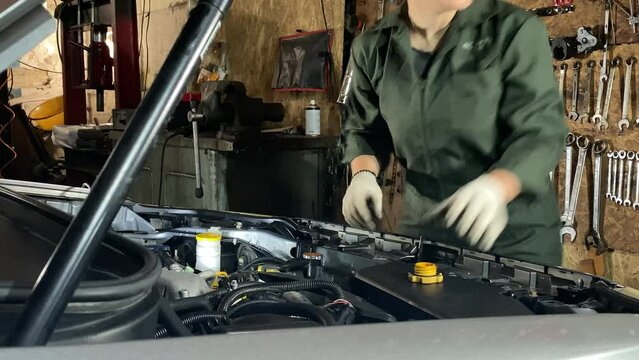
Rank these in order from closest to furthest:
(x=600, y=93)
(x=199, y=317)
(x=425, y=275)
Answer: (x=199, y=317)
(x=425, y=275)
(x=600, y=93)

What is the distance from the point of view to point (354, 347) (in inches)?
22.5

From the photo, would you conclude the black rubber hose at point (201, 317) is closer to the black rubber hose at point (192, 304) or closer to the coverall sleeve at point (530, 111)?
the black rubber hose at point (192, 304)

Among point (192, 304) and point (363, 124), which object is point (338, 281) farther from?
point (363, 124)

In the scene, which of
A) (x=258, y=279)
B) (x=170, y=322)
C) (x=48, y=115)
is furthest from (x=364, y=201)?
(x=48, y=115)

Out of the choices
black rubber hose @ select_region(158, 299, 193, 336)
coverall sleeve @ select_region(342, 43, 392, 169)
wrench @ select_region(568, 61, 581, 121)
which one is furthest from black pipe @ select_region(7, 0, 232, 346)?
wrench @ select_region(568, 61, 581, 121)

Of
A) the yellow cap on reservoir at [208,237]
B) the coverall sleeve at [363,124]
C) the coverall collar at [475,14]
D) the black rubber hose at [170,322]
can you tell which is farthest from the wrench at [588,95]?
the black rubber hose at [170,322]

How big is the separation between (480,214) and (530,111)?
1.14 feet

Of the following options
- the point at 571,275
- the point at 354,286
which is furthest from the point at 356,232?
the point at 571,275

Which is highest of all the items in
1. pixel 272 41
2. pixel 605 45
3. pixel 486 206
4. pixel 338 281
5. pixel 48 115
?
pixel 272 41

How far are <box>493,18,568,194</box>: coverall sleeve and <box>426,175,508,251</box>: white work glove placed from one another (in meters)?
0.08

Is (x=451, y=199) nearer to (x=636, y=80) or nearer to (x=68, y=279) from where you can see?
(x=636, y=80)

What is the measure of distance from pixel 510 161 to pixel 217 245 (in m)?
0.94

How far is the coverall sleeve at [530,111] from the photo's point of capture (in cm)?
180

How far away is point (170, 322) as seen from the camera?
799 millimetres
